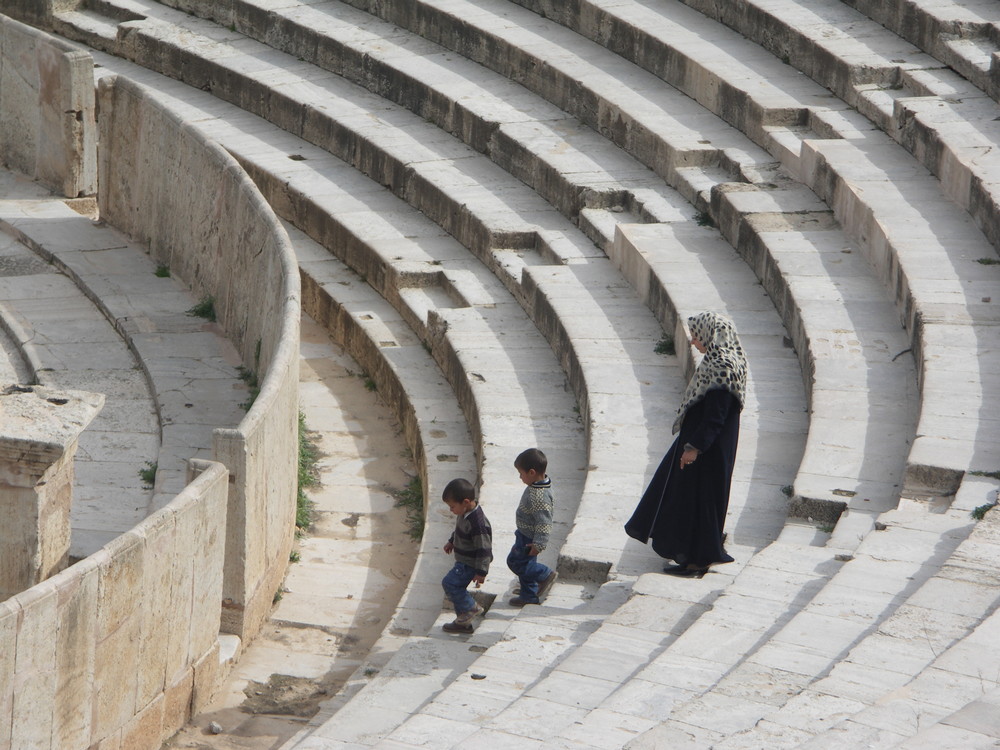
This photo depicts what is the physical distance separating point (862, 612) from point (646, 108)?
730 centimetres

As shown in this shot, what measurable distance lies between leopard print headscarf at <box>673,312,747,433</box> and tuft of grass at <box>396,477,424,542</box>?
2.53 meters

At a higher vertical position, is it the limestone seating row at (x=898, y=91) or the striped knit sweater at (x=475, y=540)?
the limestone seating row at (x=898, y=91)

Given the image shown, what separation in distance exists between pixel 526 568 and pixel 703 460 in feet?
3.26

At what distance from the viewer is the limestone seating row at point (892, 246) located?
7840mm

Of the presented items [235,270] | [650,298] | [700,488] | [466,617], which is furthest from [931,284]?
[235,270]

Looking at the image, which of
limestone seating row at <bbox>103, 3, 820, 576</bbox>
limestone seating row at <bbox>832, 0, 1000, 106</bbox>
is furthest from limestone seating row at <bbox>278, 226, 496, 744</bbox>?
limestone seating row at <bbox>832, 0, 1000, 106</bbox>

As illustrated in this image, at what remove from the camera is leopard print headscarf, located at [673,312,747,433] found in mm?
7523

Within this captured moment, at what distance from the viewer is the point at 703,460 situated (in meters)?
7.61

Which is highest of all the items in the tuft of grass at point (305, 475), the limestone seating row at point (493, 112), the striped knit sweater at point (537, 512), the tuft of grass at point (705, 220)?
the limestone seating row at point (493, 112)

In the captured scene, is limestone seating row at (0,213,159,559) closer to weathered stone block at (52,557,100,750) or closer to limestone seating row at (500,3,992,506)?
weathered stone block at (52,557,100,750)

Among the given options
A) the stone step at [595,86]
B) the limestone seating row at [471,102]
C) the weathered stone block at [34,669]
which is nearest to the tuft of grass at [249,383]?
the limestone seating row at [471,102]

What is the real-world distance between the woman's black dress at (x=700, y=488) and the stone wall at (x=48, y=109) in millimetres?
8057

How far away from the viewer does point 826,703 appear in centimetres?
551

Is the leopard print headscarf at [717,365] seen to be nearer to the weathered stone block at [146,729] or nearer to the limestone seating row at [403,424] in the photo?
the limestone seating row at [403,424]
